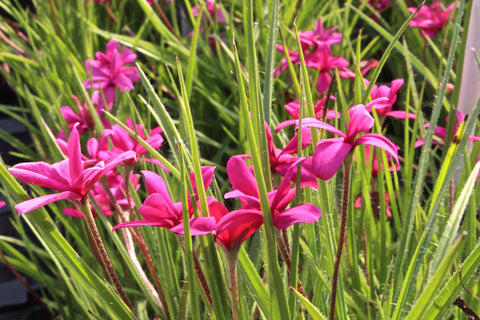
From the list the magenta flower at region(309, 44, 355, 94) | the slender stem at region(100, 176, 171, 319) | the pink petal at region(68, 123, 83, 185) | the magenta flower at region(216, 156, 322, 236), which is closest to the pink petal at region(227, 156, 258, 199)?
the magenta flower at region(216, 156, 322, 236)

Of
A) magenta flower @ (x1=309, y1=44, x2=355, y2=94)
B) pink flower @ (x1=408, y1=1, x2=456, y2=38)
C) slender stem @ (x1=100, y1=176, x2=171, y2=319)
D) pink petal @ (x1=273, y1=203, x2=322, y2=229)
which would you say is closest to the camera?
pink petal @ (x1=273, y1=203, x2=322, y2=229)

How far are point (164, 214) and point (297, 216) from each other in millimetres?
110

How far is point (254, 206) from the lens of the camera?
40cm

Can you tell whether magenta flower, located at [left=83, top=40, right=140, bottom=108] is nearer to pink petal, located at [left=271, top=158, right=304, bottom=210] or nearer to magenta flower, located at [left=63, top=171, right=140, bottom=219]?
magenta flower, located at [left=63, top=171, right=140, bottom=219]

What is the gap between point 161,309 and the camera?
26.4 inches

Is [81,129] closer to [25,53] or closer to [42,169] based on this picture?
[42,169]

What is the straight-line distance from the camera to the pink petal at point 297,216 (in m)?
0.35

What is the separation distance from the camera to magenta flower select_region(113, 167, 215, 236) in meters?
0.37

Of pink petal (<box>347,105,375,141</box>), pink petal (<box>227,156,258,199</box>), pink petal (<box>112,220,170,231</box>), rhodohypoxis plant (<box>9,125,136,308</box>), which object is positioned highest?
pink petal (<box>347,105,375,141</box>)

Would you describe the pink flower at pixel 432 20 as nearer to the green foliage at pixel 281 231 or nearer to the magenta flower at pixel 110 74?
the green foliage at pixel 281 231

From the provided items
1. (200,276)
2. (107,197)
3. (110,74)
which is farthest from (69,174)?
(110,74)

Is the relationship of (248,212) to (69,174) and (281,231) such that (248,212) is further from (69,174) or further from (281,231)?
(69,174)

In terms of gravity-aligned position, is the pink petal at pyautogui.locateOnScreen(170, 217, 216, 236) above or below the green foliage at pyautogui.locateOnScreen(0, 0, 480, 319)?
above

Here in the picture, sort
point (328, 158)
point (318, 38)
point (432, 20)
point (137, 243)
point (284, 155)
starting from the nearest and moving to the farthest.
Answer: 1. point (328, 158)
2. point (284, 155)
3. point (137, 243)
4. point (318, 38)
5. point (432, 20)
